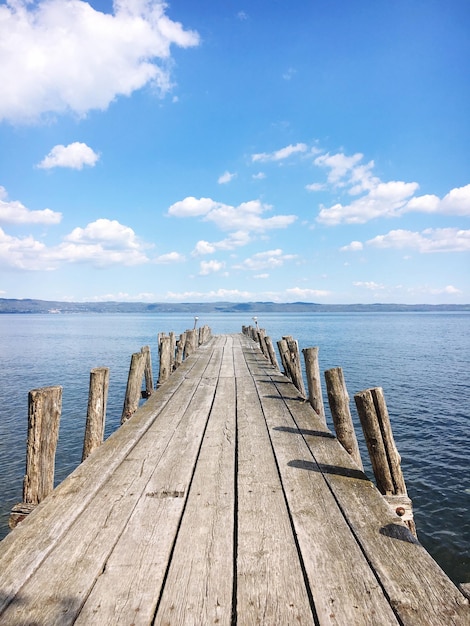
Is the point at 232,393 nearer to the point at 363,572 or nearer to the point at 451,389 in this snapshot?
the point at 363,572

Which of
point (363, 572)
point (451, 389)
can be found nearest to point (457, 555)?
point (363, 572)

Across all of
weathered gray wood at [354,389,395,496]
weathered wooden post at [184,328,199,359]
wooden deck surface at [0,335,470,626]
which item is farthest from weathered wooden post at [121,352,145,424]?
weathered wooden post at [184,328,199,359]

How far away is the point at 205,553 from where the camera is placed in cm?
273

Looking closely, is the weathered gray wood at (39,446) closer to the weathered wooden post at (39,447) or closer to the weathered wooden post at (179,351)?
the weathered wooden post at (39,447)

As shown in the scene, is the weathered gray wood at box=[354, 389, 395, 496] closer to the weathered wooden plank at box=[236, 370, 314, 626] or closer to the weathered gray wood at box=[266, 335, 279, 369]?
the weathered wooden plank at box=[236, 370, 314, 626]

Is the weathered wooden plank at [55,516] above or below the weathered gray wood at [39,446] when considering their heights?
below

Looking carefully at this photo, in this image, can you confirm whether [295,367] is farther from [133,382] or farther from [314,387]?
[133,382]

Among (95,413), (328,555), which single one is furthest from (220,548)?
(95,413)

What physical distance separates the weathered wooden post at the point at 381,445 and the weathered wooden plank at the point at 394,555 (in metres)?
0.26

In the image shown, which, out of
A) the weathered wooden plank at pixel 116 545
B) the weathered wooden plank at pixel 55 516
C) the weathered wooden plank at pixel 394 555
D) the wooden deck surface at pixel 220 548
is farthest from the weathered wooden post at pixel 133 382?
the weathered wooden plank at pixel 394 555

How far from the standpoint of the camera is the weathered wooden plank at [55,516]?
8.32ft

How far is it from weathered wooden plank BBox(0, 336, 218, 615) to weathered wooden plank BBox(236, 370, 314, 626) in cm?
137

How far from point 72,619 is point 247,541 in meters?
1.24

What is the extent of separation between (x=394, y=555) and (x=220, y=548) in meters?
1.20
